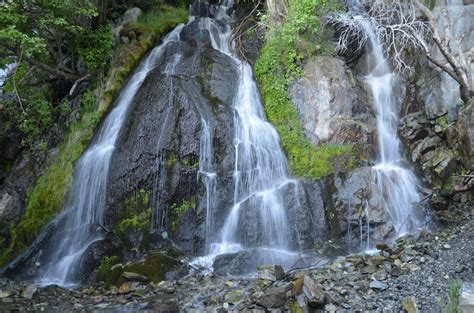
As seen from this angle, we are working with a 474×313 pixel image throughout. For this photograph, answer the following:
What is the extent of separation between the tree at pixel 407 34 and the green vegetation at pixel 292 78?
0.84m

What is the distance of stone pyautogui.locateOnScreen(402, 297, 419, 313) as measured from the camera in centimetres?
549

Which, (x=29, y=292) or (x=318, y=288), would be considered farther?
(x=29, y=292)

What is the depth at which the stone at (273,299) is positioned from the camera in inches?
231

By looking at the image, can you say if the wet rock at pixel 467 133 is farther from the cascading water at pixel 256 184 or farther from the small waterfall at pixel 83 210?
the small waterfall at pixel 83 210

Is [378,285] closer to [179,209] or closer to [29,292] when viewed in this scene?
[179,209]

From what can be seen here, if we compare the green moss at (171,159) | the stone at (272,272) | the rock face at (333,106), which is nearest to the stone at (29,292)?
the green moss at (171,159)

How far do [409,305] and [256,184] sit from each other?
3988 millimetres

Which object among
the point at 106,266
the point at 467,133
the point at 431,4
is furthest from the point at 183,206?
the point at 431,4

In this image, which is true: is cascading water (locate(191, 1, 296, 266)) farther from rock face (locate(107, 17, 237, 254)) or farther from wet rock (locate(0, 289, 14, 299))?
wet rock (locate(0, 289, 14, 299))

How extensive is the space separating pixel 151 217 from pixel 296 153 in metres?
3.47

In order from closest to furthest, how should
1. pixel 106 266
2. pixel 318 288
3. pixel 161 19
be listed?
pixel 318 288, pixel 106 266, pixel 161 19

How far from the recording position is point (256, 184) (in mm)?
8758

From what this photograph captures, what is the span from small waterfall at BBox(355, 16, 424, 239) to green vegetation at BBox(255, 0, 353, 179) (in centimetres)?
90

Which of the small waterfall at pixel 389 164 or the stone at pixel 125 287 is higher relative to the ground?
the small waterfall at pixel 389 164
